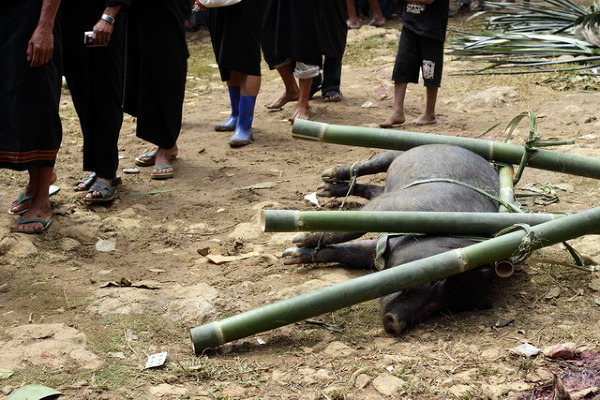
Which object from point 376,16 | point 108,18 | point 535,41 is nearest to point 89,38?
point 108,18

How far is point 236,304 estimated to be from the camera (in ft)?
10.9

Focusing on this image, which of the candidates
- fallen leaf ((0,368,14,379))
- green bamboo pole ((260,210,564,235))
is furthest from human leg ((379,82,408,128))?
fallen leaf ((0,368,14,379))

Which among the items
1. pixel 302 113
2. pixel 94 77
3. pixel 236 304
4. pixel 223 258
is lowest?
pixel 302 113

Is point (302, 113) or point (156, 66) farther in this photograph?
point (302, 113)

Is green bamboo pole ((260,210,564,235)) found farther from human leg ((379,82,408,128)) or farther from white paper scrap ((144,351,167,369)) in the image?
human leg ((379,82,408,128))

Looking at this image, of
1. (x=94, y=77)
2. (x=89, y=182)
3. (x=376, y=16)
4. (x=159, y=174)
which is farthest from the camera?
(x=376, y=16)

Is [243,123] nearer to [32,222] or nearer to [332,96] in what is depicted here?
[332,96]

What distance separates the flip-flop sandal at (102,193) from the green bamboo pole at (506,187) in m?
2.30

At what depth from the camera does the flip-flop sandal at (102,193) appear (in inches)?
183

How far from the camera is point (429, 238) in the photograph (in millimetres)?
3252

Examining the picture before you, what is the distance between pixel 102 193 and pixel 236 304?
1.69m

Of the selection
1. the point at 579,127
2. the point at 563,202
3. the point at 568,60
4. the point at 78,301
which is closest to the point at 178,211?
the point at 78,301

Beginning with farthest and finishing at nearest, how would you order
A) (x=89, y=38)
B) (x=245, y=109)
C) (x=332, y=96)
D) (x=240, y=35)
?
(x=332, y=96) → (x=245, y=109) → (x=240, y=35) → (x=89, y=38)

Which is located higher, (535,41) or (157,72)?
(157,72)
